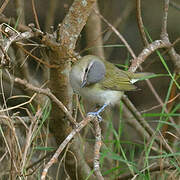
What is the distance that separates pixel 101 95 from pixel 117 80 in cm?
30

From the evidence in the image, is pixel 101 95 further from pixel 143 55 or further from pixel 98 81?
pixel 143 55

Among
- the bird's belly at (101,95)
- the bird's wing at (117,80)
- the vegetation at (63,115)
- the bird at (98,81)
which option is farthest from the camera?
the bird's wing at (117,80)

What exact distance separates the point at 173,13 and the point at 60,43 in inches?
191

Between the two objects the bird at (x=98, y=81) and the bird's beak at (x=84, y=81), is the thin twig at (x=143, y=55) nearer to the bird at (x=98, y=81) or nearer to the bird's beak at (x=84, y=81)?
the bird at (x=98, y=81)

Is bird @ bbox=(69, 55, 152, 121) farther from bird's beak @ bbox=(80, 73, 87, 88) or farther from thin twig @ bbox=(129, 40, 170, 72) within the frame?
thin twig @ bbox=(129, 40, 170, 72)

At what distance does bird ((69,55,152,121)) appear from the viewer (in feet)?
10.5

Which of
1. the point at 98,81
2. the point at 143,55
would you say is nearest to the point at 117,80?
the point at 98,81

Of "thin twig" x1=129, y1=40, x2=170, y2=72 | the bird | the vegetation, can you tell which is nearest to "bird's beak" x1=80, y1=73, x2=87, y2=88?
the bird

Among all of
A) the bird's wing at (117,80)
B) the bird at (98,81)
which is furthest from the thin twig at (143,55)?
the bird's wing at (117,80)

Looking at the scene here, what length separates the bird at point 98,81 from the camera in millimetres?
3197

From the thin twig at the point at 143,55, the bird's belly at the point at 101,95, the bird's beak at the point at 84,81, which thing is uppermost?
the thin twig at the point at 143,55

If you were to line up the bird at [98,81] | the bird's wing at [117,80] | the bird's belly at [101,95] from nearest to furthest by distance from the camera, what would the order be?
the bird at [98,81] → the bird's belly at [101,95] → the bird's wing at [117,80]

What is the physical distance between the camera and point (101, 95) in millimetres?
3543

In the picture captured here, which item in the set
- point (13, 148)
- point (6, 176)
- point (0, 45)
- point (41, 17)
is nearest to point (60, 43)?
point (0, 45)
